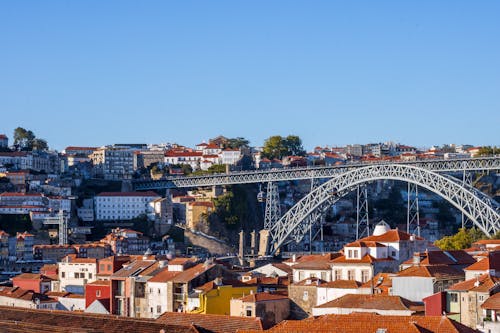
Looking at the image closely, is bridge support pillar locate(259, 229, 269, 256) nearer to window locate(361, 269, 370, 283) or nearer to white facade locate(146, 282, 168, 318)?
white facade locate(146, 282, 168, 318)

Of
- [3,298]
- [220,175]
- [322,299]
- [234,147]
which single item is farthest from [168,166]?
[322,299]

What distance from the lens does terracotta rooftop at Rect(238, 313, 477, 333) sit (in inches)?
1190

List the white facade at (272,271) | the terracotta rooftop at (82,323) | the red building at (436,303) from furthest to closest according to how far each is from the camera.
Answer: the white facade at (272,271)
the red building at (436,303)
the terracotta rooftop at (82,323)

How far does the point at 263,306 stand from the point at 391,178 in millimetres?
60515

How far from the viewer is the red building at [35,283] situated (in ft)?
239

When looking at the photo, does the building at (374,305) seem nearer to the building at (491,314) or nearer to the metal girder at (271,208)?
the building at (491,314)

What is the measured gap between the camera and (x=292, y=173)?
416ft

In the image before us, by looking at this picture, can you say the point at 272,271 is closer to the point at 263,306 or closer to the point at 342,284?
the point at 342,284

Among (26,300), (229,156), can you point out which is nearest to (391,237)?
(26,300)

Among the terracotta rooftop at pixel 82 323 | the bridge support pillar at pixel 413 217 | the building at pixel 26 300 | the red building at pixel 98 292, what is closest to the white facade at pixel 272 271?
the red building at pixel 98 292

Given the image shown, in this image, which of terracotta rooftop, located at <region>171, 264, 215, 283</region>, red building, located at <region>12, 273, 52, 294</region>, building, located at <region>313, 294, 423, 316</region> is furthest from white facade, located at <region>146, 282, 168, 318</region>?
red building, located at <region>12, 273, 52, 294</region>

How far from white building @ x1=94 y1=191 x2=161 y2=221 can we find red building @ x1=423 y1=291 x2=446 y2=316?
99497 millimetres

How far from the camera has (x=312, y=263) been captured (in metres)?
56.1

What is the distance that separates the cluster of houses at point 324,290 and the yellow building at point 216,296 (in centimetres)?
5
